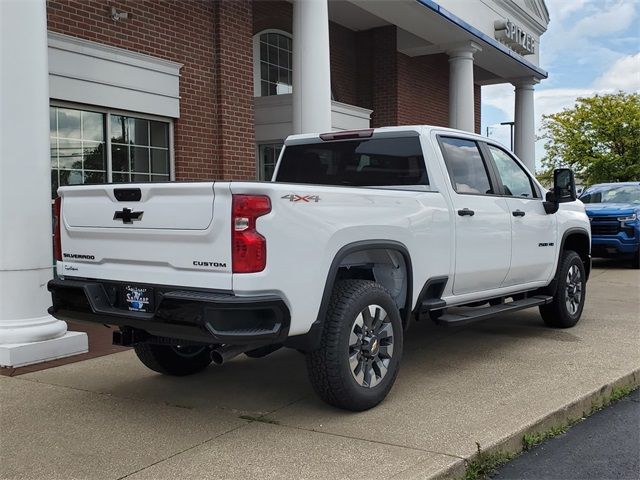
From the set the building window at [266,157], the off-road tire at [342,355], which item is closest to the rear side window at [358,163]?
the off-road tire at [342,355]

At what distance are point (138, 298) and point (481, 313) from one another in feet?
9.66

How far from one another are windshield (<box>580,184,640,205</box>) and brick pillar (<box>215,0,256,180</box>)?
8.27 m

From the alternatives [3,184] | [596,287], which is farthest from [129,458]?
[596,287]

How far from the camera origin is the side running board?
5449 millimetres

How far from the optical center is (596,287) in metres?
11.0

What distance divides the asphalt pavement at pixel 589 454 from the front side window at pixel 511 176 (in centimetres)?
249

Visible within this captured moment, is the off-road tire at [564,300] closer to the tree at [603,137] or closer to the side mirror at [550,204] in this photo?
the side mirror at [550,204]

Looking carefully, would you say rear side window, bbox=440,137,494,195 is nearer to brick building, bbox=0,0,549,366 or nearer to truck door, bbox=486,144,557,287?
truck door, bbox=486,144,557,287

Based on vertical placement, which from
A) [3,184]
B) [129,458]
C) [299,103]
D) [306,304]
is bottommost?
[129,458]

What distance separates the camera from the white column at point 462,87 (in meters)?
14.0

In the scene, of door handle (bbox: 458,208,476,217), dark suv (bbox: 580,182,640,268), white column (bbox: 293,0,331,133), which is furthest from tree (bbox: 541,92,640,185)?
door handle (bbox: 458,208,476,217)

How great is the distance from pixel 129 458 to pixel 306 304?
1300mm

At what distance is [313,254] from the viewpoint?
414 cm

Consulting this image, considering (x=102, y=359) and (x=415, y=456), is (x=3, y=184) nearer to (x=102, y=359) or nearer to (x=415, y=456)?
(x=102, y=359)
